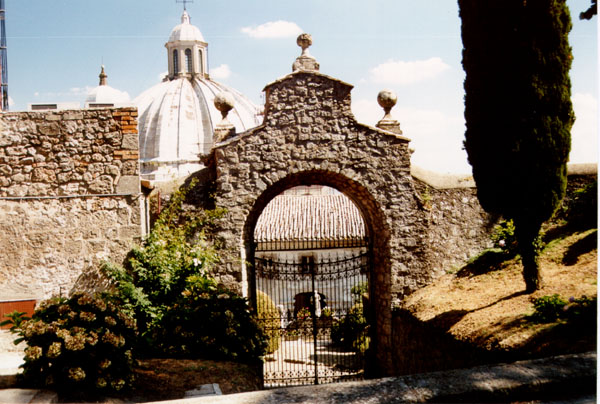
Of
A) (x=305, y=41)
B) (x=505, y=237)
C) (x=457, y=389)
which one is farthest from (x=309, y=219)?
(x=457, y=389)

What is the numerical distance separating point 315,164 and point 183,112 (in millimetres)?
26527

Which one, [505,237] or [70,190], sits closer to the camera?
[70,190]

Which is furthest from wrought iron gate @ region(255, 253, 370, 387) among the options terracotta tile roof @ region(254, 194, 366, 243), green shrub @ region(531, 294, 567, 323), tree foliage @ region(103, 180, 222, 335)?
terracotta tile roof @ region(254, 194, 366, 243)

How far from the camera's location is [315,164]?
858 cm

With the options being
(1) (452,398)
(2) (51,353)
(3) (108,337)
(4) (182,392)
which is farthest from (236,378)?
(1) (452,398)

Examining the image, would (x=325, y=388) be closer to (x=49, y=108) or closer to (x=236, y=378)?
(x=236, y=378)

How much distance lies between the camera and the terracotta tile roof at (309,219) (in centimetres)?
1944

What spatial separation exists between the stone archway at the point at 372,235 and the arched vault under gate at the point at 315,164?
41 mm

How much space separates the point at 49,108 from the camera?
7344 mm

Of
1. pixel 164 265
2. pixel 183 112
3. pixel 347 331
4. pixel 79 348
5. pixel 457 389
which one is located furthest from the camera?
A: pixel 183 112

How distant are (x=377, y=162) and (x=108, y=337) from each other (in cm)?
545

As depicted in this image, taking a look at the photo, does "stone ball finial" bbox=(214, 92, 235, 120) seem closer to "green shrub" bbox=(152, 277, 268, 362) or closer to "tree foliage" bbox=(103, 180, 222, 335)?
"tree foliage" bbox=(103, 180, 222, 335)

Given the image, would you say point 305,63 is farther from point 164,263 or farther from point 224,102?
point 164,263

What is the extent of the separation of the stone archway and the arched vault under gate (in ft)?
0.13
